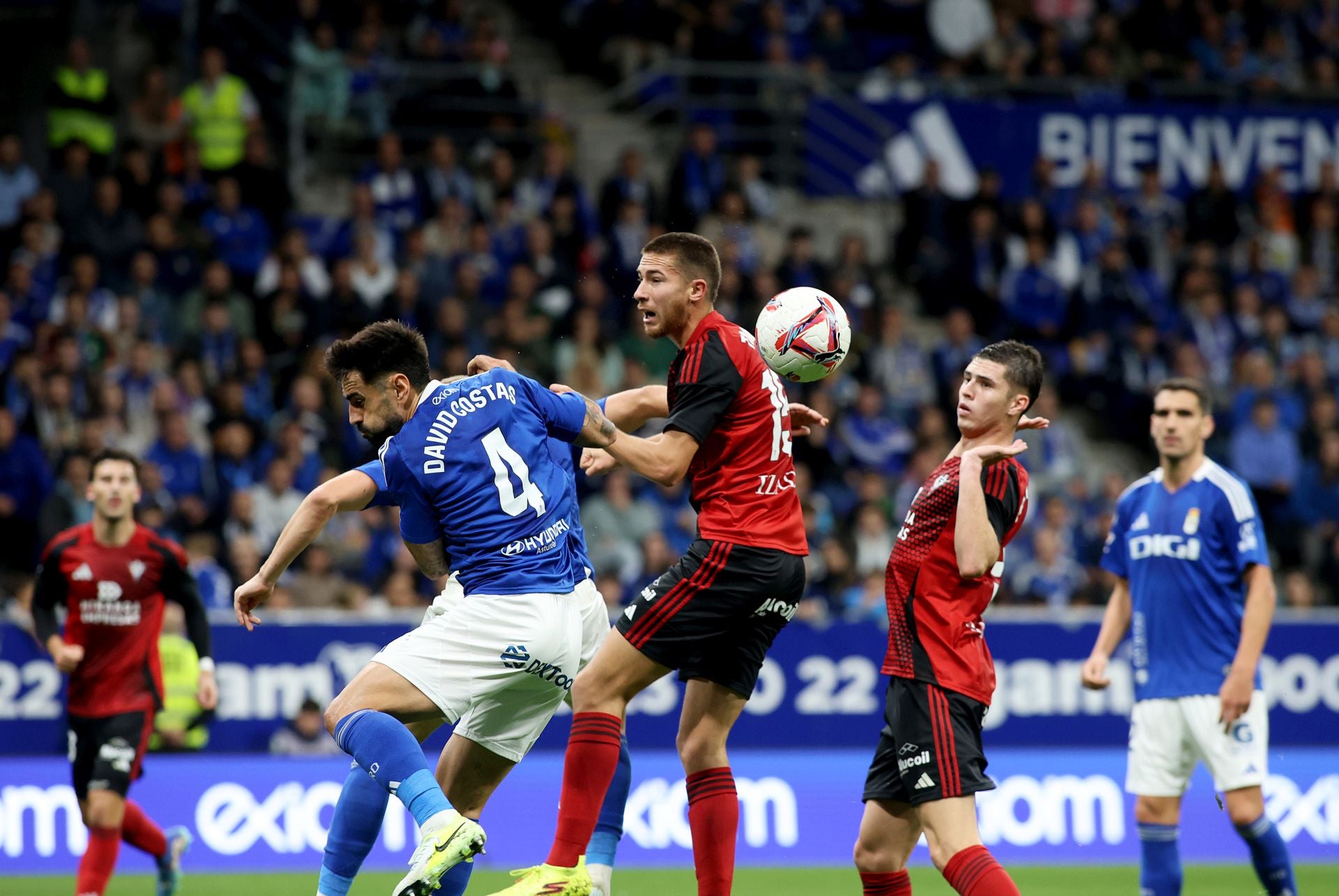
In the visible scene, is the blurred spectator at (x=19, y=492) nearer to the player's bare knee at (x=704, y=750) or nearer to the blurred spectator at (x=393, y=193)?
the blurred spectator at (x=393, y=193)

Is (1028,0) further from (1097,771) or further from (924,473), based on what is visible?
(1097,771)

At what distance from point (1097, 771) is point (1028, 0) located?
1177 cm

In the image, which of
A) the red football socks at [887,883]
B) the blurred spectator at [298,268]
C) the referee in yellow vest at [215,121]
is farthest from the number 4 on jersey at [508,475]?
the referee in yellow vest at [215,121]

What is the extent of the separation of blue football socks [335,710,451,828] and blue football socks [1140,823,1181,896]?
11.1 feet

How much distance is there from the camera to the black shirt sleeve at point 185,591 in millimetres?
9148

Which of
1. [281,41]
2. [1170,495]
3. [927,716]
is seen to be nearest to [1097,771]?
[1170,495]

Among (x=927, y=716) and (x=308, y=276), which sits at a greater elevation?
(x=308, y=276)

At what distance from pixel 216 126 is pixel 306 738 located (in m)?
6.79

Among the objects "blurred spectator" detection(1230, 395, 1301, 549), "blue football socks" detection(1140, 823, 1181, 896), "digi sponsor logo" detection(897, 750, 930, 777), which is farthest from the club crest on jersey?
"blurred spectator" detection(1230, 395, 1301, 549)

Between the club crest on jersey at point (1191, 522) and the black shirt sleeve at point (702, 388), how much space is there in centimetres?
255

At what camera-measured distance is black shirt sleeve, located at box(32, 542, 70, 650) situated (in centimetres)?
924

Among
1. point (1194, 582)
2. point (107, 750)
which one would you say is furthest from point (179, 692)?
point (1194, 582)

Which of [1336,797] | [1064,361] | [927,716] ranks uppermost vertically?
[1064,361]

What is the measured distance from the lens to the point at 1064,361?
17969 mm
